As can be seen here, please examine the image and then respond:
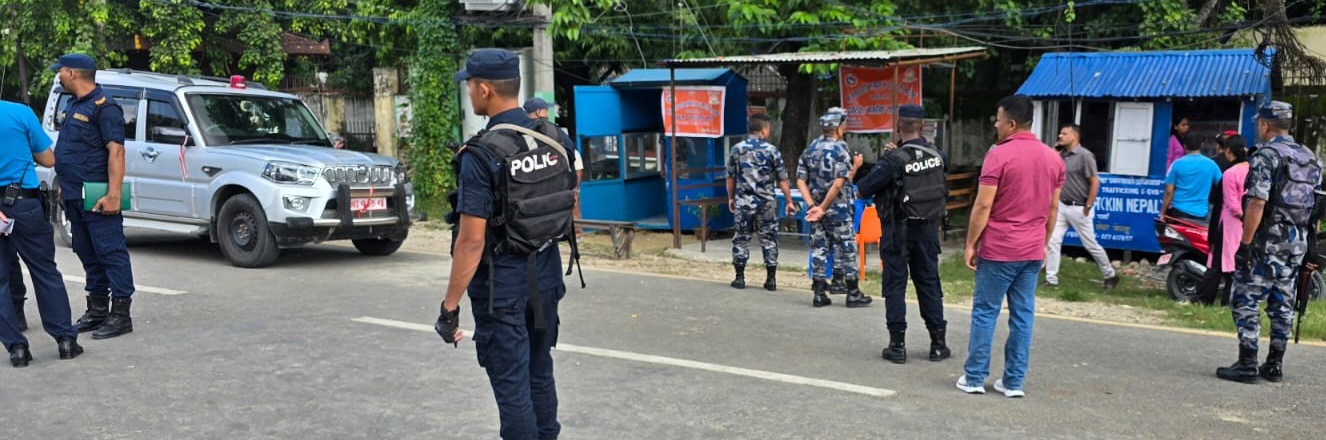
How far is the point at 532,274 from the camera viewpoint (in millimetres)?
4168

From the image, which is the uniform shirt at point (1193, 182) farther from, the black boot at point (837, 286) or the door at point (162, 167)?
the door at point (162, 167)

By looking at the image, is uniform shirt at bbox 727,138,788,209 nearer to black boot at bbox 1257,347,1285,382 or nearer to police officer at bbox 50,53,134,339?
black boot at bbox 1257,347,1285,382

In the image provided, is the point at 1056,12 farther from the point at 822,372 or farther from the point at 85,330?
the point at 85,330

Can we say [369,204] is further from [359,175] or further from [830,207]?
[830,207]

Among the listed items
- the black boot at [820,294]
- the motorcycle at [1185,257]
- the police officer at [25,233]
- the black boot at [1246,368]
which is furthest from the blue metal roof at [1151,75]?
the police officer at [25,233]

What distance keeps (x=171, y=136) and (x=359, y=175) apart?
1.95m

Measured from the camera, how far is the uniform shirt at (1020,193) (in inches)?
218

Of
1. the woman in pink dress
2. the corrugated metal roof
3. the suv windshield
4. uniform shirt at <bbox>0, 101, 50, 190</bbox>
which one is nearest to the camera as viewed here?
uniform shirt at <bbox>0, 101, 50, 190</bbox>

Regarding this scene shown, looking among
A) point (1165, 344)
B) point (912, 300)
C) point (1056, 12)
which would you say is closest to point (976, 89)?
point (1056, 12)

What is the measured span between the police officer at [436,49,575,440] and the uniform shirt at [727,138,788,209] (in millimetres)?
5075

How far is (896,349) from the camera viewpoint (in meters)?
6.66

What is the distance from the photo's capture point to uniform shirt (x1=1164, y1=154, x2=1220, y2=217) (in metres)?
9.26

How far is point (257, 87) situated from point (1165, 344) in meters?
9.08

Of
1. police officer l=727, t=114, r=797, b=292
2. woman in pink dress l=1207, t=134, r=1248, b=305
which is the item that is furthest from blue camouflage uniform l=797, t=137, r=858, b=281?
woman in pink dress l=1207, t=134, r=1248, b=305
